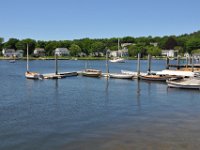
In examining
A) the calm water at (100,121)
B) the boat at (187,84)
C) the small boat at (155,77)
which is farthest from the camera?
the small boat at (155,77)

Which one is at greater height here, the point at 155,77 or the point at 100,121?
the point at 155,77

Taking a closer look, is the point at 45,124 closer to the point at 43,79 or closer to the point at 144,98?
the point at 144,98

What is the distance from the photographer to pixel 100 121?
30.0m

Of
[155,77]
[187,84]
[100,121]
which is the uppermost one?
[155,77]

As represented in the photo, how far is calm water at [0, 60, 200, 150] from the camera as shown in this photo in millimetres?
23391

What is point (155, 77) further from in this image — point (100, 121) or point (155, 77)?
point (100, 121)

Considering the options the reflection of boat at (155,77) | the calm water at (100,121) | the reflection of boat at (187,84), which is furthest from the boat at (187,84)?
the reflection of boat at (155,77)

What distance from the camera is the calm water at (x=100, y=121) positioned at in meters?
23.4

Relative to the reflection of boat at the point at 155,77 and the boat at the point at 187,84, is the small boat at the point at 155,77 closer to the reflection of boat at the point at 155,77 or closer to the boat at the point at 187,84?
the reflection of boat at the point at 155,77

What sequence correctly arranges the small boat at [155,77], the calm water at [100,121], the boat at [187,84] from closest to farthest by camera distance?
the calm water at [100,121], the boat at [187,84], the small boat at [155,77]

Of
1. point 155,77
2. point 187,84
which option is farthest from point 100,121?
point 155,77

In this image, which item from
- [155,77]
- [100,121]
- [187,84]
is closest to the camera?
[100,121]

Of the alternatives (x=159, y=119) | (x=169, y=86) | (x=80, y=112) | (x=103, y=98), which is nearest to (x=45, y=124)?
(x=80, y=112)

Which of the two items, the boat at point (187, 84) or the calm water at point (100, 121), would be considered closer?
the calm water at point (100, 121)
